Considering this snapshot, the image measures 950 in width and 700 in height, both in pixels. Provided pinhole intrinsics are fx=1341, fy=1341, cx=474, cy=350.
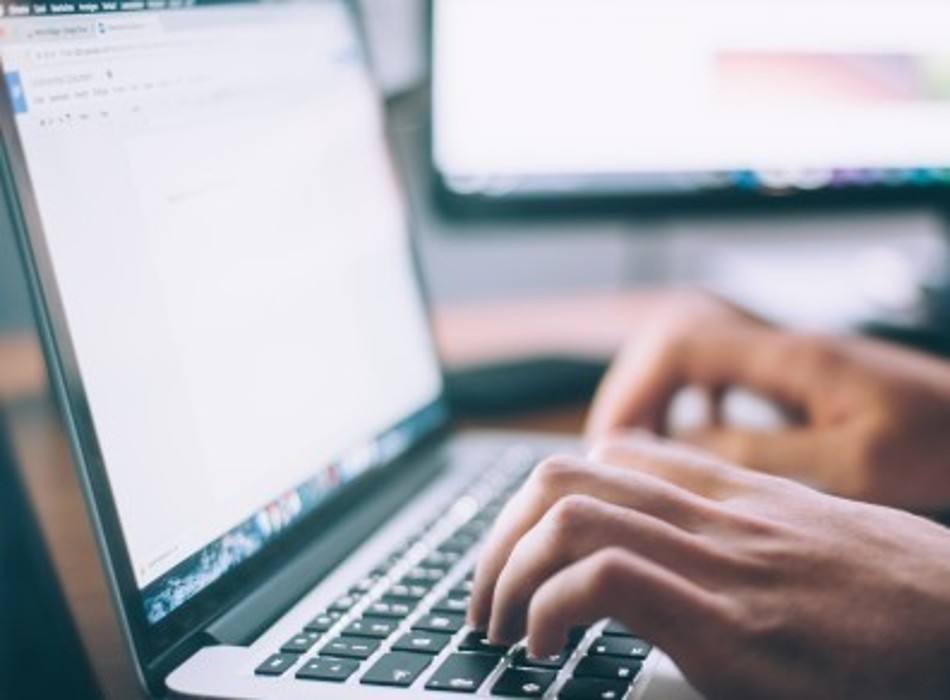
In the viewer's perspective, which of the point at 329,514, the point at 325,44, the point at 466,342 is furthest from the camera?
the point at 466,342

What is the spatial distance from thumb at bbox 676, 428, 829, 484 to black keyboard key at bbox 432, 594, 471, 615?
26 centimetres

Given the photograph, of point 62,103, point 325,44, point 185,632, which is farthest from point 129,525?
point 325,44

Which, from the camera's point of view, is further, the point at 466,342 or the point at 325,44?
the point at 466,342

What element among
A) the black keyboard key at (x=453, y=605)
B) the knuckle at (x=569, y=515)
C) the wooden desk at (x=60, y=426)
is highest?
the knuckle at (x=569, y=515)

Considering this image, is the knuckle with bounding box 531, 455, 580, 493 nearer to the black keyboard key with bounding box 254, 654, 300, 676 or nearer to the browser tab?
the black keyboard key with bounding box 254, 654, 300, 676

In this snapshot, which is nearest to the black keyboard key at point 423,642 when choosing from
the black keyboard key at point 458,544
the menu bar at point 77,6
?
the black keyboard key at point 458,544

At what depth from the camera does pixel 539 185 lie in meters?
0.99

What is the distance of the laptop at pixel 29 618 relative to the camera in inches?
20.6

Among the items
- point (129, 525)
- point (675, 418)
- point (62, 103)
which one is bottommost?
point (675, 418)

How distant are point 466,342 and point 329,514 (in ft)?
1.51

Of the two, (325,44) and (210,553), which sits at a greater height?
(325,44)

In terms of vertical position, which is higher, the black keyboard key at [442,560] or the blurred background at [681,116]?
the blurred background at [681,116]

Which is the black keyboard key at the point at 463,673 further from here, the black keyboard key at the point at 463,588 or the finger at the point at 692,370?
the finger at the point at 692,370

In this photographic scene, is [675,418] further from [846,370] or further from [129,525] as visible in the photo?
[129,525]
